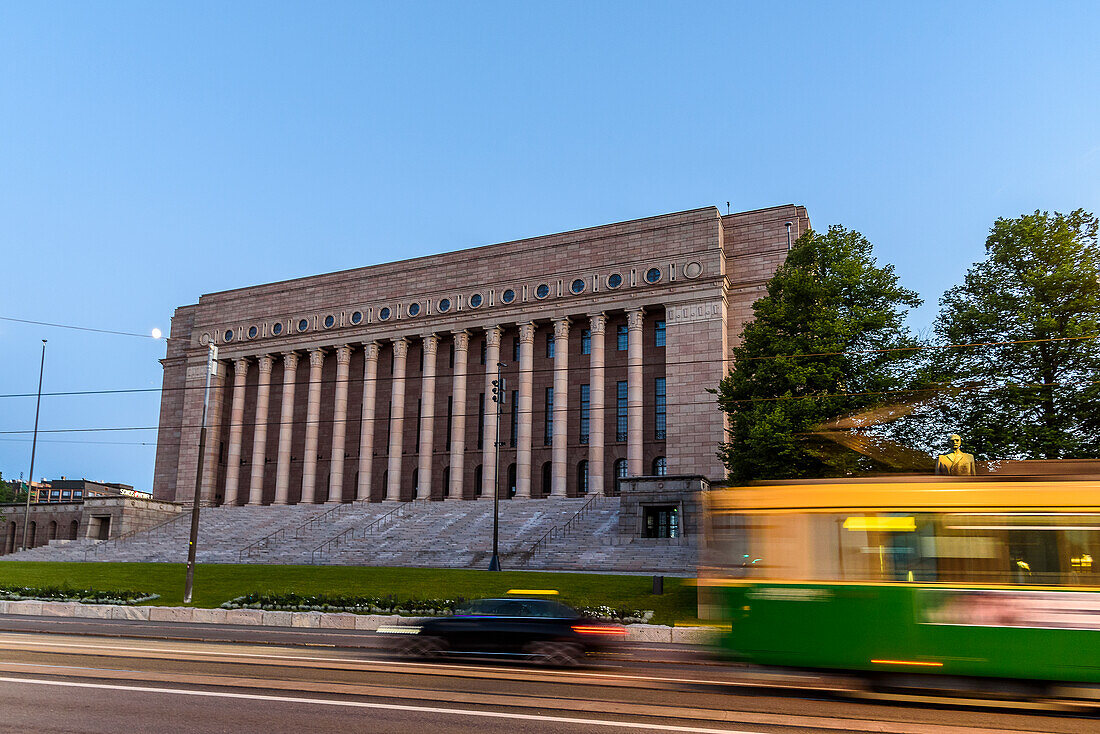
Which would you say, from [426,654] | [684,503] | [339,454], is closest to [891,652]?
[426,654]

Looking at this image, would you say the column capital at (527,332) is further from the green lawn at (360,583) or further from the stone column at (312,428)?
the green lawn at (360,583)

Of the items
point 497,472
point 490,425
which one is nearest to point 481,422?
point 490,425

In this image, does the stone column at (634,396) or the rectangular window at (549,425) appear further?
the rectangular window at (549,425)

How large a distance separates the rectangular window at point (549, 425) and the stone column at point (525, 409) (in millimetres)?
1281

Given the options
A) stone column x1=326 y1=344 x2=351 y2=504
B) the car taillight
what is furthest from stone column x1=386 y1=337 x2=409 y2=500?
the car taillight

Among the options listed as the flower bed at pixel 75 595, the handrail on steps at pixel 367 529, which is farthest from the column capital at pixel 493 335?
the flower bed at pixel 75 595

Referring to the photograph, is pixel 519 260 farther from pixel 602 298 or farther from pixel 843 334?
pixel 843 334

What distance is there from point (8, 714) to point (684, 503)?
3731cm

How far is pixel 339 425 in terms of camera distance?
65812 mm

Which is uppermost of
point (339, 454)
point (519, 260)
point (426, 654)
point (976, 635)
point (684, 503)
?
point (519, 260)

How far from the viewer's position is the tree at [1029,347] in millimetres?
28547

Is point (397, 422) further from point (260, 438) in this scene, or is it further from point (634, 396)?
point (634, 396)

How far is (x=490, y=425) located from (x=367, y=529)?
12.4m

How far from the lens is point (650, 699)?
11.8m
